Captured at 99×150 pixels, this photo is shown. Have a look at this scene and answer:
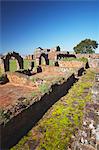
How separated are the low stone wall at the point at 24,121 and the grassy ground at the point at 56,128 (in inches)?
9.3

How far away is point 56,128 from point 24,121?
4.17 ft

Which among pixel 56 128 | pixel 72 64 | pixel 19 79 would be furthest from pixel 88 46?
pixel 56 128

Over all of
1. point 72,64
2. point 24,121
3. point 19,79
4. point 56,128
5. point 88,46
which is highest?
point 88,46

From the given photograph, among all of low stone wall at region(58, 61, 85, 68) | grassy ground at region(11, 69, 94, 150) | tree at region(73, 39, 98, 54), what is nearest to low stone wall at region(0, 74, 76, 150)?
grassy ground at region(11, 69, 94, 150)

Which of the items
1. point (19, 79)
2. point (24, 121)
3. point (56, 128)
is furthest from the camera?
point (19, 79)

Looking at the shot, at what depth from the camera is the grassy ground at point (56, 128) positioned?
5.90 m

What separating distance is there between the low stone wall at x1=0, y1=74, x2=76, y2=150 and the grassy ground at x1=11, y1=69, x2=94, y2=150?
236 mm

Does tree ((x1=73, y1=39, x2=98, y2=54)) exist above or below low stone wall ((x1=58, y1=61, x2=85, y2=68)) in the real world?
above

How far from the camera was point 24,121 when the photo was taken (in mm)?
7062

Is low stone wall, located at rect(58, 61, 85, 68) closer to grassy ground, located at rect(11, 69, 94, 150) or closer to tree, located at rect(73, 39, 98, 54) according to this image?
grassy ground, located at rect(11, 69, 94, 150)

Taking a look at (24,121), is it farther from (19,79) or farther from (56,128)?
(19,79)

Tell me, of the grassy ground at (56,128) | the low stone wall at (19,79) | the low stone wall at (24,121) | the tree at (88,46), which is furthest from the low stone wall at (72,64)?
the tree at (88,46)

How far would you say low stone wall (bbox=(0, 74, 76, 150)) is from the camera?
5836mm

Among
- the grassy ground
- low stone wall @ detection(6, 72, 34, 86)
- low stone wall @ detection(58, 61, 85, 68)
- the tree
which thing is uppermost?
the tree
